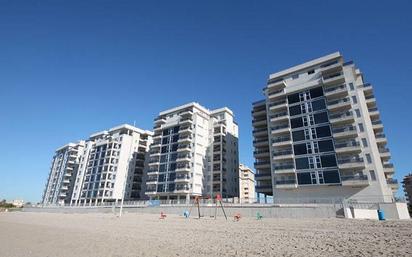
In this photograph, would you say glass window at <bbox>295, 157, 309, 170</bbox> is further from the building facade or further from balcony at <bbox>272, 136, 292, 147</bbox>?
the building facade

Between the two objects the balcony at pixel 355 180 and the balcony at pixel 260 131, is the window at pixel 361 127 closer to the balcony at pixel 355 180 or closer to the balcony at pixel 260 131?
the balcony at pixel 355 180

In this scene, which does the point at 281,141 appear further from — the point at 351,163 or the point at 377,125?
the point at 377,125

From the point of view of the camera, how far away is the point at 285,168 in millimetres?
50312

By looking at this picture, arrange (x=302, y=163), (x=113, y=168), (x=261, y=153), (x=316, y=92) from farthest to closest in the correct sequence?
(x=113, y=168), (x=261, y=153), (x=316, y=92), (x=302, y=163)

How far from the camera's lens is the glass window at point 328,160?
45375 millimetres

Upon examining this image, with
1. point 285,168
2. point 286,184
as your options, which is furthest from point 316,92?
point 286,184

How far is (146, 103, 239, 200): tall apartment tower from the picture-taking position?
68312 mm

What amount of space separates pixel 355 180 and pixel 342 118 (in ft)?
40.5

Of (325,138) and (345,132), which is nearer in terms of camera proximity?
(345,132)

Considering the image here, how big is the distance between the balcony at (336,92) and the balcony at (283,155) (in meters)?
14.5

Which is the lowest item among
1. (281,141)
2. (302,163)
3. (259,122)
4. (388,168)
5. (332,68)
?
(388,168)

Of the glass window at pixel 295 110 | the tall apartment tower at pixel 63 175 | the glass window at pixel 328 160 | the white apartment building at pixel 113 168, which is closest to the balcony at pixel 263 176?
the glass window at pixel 328 160

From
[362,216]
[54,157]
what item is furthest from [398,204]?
[54,157]

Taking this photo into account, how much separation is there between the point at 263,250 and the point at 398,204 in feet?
112
